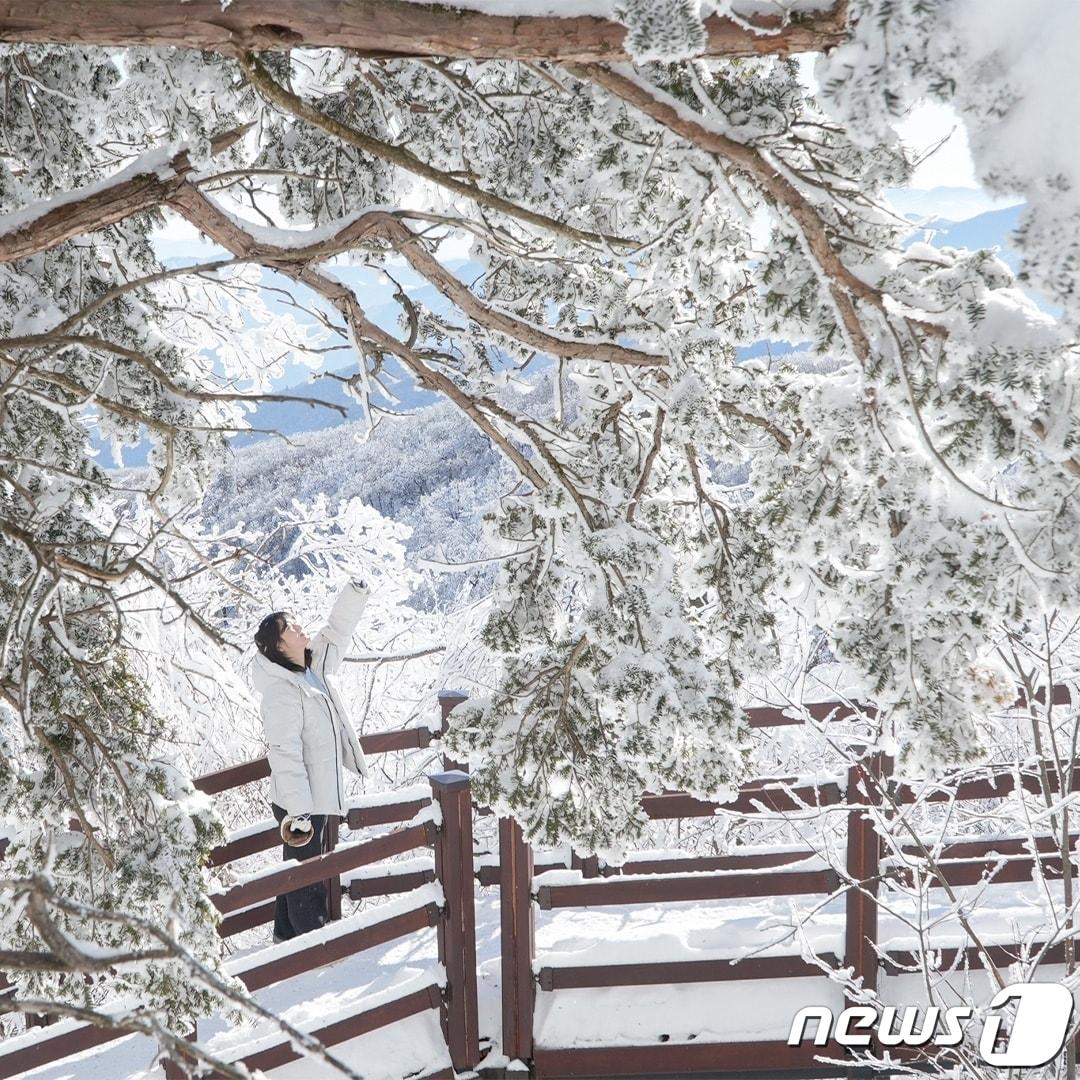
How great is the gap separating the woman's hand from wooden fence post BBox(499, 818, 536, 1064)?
84 cm

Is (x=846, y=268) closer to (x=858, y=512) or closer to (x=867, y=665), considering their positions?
(x=858, y=512)

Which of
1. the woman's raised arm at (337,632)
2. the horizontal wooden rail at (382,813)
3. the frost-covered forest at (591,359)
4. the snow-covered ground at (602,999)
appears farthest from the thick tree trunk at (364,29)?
the horizontal wooden rail at (382,813)

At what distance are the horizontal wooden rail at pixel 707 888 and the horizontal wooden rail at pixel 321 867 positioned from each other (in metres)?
0.60

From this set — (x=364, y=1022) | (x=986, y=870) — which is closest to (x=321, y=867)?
(x=364, y=1022)

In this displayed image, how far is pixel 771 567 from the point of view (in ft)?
10.8

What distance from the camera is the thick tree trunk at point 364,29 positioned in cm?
190

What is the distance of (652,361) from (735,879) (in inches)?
101

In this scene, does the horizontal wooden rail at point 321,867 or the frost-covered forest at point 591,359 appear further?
the horizontal wooden rail at point 321,867

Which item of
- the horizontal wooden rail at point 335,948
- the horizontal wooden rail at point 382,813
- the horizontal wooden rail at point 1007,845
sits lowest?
the horizontal wooden rail at point 335,948

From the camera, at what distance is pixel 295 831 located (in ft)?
14.6

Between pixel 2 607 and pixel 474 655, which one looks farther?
pixel 474 655

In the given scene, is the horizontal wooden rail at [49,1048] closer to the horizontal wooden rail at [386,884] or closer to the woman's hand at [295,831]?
the woman's hand at [295,831]

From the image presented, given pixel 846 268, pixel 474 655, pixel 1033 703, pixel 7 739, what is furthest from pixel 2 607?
pixel 474 655

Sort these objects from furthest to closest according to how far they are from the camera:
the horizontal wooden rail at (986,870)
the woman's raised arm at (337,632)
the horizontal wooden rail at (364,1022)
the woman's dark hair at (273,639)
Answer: the woman's raised arm at (337,632)
the woman's dark hair at (273,639)
the horizontal wooden rail at (986,870)
the horizontal wooden rail at (364,1022)
